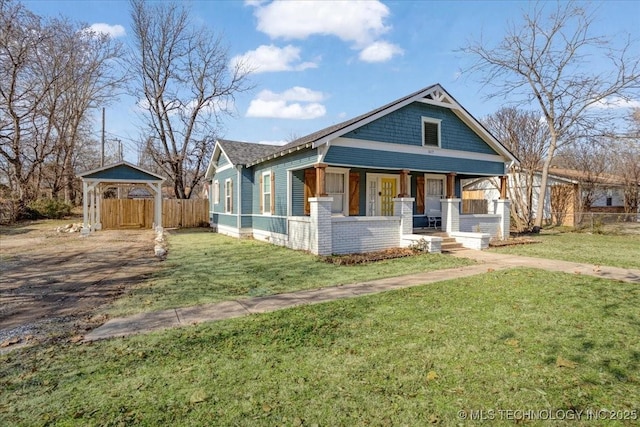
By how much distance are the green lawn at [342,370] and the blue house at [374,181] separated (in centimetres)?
610

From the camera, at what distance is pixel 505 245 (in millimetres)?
12711

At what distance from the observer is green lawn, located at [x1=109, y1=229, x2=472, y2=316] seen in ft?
19.5

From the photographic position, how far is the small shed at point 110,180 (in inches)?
693

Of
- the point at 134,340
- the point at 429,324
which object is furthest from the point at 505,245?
the point at 134,340

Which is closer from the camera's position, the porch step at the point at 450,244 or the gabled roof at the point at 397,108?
the gabled roof at the point at 397,108

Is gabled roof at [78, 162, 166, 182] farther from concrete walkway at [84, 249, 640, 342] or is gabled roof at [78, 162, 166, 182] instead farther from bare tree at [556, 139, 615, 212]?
bare tree at [556, 139, 615, 212]

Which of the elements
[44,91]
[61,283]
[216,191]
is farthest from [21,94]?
[61,283]

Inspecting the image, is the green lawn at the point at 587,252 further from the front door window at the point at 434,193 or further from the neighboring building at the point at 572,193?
the neighboring building at the point at 572,193

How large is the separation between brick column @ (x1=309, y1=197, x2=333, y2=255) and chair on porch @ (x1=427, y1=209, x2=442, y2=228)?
6463 mm

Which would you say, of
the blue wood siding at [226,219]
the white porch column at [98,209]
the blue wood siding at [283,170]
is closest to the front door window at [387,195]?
the blue wood siding at [283,170]

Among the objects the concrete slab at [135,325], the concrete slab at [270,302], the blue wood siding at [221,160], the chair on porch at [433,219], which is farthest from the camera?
the blue wood siding at [221,160]

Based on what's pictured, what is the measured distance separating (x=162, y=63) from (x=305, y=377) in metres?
30.4

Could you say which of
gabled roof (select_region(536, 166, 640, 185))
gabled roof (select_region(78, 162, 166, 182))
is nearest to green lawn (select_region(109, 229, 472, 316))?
gabled roof (select_region(78, 162, 166, 182))

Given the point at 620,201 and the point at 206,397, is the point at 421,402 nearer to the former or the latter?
the point at 206,397
